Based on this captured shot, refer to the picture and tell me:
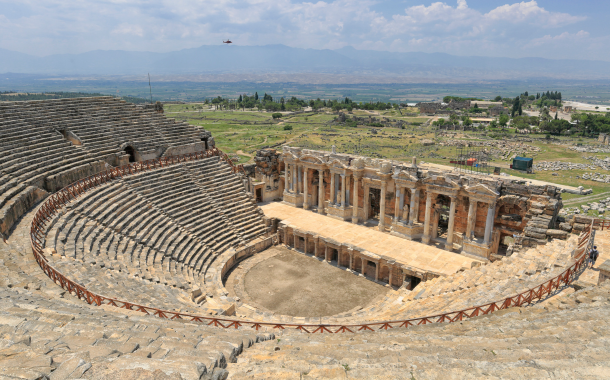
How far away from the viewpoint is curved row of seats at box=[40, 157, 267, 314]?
51.4 feet

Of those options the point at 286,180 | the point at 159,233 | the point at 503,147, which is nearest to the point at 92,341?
the point at 159,233

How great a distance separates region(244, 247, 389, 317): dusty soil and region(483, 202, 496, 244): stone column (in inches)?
294

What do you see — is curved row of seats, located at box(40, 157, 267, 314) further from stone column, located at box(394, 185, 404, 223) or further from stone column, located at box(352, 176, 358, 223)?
stone column, located at box(394, 185, 404, 223)

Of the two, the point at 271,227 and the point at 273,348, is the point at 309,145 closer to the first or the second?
the point at 271,227

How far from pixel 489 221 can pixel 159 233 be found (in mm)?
20538

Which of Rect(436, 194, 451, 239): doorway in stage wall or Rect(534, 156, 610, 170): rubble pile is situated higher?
Rect(436, 194, 451, 239): doorway in stage wall

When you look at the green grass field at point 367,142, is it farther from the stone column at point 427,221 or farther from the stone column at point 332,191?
the stone column at point 332,191

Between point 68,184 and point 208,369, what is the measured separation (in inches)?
814

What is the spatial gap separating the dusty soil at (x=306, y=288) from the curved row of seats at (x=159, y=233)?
9.17 feet

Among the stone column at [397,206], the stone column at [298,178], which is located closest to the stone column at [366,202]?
the stone column at [397,206]

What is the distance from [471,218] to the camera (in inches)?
988

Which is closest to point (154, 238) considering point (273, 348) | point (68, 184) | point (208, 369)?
point (68, 184)

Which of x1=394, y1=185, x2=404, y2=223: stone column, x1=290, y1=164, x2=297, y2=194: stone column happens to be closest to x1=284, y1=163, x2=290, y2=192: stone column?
x1=290, y1=164, x2=297, y2=194: stone column

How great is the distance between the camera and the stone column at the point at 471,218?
981 inches
